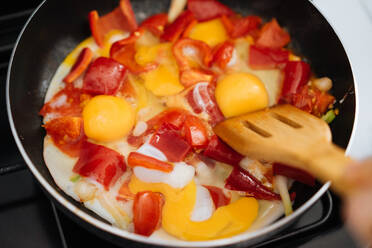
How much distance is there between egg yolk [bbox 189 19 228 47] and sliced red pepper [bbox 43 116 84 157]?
1.01 metres

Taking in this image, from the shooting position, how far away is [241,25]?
254 cm

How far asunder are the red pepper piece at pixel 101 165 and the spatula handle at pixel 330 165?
3.37 feet

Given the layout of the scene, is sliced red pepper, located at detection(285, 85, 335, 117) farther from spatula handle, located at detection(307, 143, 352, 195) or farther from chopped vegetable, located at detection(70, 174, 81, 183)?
chopped vegetable, located at detection(70, 174, 81, 183)

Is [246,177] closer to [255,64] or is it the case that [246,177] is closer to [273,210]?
[273,210]

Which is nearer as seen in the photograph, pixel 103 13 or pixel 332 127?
pixel 332 127

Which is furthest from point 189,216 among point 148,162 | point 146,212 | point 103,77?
point 103,77

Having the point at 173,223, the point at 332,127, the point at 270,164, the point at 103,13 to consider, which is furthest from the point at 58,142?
the point at 332,127

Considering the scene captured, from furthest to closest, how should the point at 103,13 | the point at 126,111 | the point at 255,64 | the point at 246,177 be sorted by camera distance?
the point at 103,13 < the point at 255,64 < the point at 126,111 < the point at 246,177

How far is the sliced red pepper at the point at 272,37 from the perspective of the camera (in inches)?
98.7

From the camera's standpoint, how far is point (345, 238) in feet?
6.36

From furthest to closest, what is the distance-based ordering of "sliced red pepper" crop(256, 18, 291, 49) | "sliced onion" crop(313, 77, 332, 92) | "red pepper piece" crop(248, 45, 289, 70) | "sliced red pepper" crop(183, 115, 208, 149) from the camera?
1. "sliced red pepper" crop(256, 18, 291, 49)
2. "red pepper piece" crop(248, 45, 289, 70)
3. "sliced onion" crop(313, 77, 332, 92)
4. "sliced red pepper" crop(183, 115, 208, 149)

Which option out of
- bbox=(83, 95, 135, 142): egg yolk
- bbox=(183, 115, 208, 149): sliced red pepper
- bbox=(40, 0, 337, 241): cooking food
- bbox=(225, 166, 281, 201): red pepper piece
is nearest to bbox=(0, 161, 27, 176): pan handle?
bbox=(40, 0, 337, 241): cooking food

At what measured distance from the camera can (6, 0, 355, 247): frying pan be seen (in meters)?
2.09

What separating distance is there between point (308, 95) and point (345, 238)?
844 millimetres
